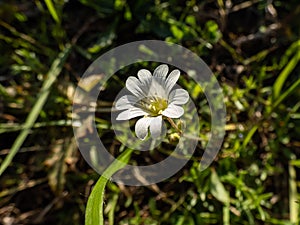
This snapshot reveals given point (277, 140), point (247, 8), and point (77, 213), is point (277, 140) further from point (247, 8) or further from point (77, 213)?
point (77, 213)

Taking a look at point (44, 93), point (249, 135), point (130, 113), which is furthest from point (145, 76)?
point (44, 93)

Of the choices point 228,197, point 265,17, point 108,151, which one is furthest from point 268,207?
point 265,17

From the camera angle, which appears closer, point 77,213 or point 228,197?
point 228,197

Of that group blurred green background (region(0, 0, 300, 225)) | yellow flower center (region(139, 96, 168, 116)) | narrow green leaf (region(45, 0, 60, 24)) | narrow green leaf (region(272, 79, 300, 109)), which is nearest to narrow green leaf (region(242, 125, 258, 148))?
blurred green background (region(0, 0, 300, 225))

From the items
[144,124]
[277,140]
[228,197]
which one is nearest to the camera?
[144,124]

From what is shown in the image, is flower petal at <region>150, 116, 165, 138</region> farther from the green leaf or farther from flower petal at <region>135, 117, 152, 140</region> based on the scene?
the green leaf

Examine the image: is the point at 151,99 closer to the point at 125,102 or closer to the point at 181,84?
the point at 125,102

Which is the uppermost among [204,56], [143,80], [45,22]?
[45,22]

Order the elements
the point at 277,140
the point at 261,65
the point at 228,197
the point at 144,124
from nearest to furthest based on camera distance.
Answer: the point at 144,124 → the point at 228,197 → the point at 277,140 → the point at 261,65
